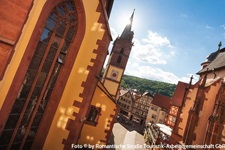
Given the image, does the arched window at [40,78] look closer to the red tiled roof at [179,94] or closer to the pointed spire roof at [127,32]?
the pointed spire roof at [127,32]

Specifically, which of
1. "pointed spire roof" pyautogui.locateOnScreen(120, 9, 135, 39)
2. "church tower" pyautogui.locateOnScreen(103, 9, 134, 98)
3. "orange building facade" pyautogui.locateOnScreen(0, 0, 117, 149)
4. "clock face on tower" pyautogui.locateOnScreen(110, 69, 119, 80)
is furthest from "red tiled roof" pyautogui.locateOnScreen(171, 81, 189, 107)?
"orange building facade" pyautogui.locateOnScreen(0, 0, 117, 149)

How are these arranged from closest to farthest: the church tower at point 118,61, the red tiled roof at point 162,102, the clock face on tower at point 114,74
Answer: the church tower at point 118,61 < the clock face on tower at point 114,74 < the red tiled roof at point 162,102

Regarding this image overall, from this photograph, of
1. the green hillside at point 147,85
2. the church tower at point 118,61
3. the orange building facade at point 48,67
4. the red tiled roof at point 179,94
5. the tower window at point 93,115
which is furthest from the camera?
the green hillside at point 147,85

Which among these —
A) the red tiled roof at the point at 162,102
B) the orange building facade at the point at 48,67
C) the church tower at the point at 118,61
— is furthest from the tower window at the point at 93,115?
the red tiled roof at the point at 162,102

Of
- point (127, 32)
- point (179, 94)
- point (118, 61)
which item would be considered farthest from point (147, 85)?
point (118, 61)

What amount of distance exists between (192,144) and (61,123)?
8.74 metres

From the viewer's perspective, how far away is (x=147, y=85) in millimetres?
133375

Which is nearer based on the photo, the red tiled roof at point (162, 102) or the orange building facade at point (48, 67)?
the orange building facade at point (48, 67)

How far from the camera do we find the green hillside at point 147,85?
119 m

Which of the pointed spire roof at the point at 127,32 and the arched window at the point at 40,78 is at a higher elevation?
the pointed spire roof at the point at 127,32

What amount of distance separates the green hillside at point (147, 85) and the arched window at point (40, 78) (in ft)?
371

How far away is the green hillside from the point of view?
390ft

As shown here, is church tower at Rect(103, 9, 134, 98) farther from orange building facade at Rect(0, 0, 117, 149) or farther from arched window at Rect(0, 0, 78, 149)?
arched window at Rect(0, 0, 78, 149)

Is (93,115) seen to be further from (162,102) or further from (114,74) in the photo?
(162,102)
